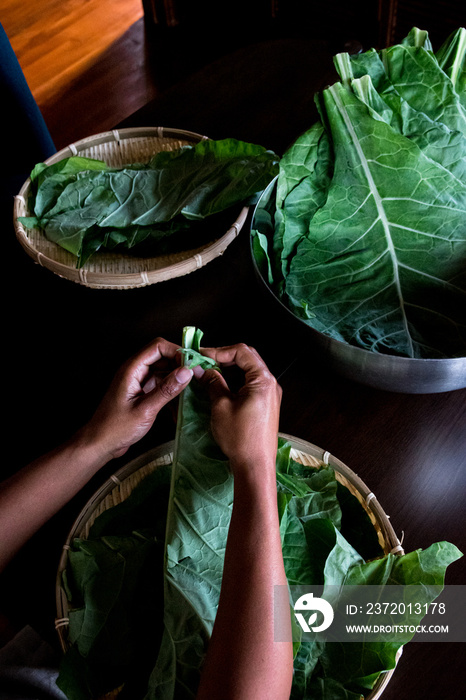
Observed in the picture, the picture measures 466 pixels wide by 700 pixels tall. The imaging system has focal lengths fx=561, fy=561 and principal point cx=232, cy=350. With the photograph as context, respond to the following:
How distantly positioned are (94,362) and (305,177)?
1.85 feet

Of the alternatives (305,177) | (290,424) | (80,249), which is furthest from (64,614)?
(305,177)

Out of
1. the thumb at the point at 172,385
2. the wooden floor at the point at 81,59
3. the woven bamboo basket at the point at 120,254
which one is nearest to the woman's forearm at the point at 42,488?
the thumb at the point at 172,385

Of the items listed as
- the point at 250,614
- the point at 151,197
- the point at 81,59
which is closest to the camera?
the point at 250,614

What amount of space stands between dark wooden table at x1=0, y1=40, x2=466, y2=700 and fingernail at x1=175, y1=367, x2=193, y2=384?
0.63ft

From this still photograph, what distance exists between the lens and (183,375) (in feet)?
Answer: 2.86

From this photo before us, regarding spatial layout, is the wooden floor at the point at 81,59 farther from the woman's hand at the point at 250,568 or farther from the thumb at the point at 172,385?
the woman's hand at the point at 250,568

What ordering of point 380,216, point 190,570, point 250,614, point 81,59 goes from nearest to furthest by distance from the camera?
point 250,614, point 190,570, point 380,216, point 81,59

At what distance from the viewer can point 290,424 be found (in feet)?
3.33

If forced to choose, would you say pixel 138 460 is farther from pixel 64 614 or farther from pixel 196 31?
pixel 196 31

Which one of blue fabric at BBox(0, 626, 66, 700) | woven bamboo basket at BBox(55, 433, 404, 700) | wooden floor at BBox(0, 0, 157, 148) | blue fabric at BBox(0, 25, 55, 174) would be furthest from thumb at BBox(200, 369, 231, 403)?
wooden floor at BBox(0, 0, 157, 148)

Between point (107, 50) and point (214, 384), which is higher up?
point (107, 50)

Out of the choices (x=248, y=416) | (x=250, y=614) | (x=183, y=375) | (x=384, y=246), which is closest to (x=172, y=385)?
(x=183, y=375)

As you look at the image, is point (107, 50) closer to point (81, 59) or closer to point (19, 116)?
point (81, 59)

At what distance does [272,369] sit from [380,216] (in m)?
0.36
